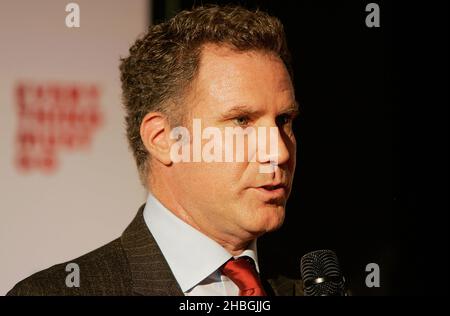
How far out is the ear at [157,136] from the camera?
4.59 ft

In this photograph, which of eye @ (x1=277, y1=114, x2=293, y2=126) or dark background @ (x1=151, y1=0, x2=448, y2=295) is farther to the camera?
dark background @ (x1=151, y1=0, x2=448, y2=295)

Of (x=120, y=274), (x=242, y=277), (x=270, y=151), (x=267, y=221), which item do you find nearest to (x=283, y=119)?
(x=270, y=151)

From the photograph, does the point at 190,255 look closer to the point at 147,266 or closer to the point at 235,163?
the point at 147,266

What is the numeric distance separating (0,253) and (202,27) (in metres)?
0.71

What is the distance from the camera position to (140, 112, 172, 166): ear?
1399 millimetres

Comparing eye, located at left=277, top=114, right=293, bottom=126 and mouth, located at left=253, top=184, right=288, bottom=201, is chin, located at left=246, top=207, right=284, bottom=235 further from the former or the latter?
eye, located at left=277, top=114, right=293, bottom=126

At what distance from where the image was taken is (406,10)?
6.85 ft

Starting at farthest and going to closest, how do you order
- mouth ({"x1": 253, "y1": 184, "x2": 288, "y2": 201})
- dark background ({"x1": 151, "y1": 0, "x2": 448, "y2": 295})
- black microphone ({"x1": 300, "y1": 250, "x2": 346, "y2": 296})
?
dark background ({"x1": 151, "y1": 0, "x2": 448, "y2": 295}) < mouth ({"x1": 253, "y1": 184, "x2": 288, "y2": 201}) < black microphone ({"x1": 300, "y1": 250, "x2": 346, "y2": 296})

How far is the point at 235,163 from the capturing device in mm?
1333

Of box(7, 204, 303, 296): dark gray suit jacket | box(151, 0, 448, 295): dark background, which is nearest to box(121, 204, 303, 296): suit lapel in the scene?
box(7, 204, 303, 296): dark gray suit jacket

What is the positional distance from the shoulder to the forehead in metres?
0.40

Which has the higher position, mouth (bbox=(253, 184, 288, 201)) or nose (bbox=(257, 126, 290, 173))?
nose (bbox=(257, 126, 290, 173))

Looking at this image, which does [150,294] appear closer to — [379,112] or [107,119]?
[107,119]

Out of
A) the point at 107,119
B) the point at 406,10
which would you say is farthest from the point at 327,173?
the point at 107,119
